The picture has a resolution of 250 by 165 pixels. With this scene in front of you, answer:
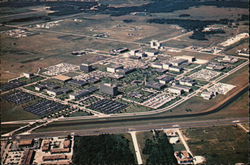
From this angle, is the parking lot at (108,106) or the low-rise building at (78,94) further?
the low-rise building at (78,94)

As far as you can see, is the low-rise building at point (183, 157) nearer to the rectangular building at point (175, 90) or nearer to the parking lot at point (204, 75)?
the rectangular building at point (175, 90)

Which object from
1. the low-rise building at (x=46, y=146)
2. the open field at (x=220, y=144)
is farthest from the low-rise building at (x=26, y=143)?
the open field at (x=220, y=144)

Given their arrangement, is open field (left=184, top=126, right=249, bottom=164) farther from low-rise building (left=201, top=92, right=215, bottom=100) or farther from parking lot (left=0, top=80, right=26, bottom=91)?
parking lot (left=0, top=80, right=26, bottom=91)

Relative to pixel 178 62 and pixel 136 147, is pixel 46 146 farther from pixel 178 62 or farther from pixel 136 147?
pixel 178 62

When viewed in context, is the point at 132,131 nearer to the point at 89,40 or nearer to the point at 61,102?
the point at 61,102

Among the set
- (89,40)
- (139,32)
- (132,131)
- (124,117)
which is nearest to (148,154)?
(132,131)
